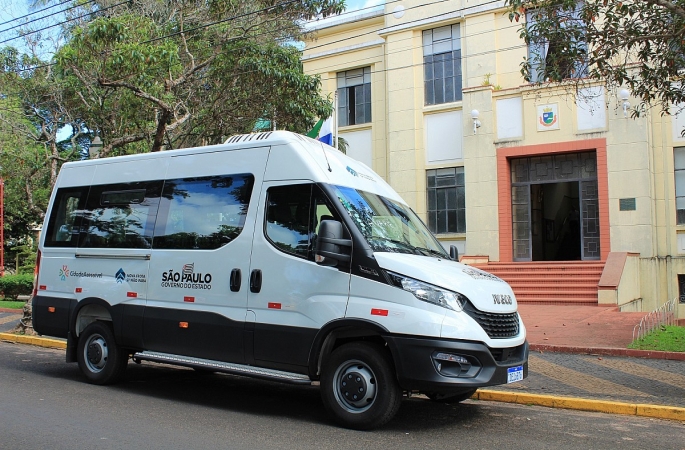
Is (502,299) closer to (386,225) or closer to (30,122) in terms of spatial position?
(386,225)

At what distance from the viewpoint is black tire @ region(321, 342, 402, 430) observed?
6168mm

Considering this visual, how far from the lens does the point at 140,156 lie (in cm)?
857

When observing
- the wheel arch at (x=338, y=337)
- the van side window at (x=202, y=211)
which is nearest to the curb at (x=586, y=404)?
the wheel arch at (x=338, y=337)

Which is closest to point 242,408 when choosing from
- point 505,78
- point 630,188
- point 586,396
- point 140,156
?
point 140,156

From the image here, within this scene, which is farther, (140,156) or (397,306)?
(140,156)

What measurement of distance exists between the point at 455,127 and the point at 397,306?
16374 millimetres

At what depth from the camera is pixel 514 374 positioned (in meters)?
6.43

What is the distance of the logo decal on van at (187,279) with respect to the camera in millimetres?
7477

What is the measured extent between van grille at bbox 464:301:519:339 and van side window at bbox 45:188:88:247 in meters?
5.68

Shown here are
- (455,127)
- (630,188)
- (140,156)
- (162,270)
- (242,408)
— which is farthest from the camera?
(455,127)

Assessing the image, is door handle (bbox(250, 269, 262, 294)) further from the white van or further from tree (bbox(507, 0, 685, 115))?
tree (bbox(507, 0, 685, 115))

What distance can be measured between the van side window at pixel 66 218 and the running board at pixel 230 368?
2.13 metres

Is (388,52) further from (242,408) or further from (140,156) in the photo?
(242,408)

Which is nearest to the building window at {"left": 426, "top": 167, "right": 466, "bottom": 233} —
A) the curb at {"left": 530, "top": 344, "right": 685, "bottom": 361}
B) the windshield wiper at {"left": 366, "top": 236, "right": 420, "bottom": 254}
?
the curb at {"left": 530, "top": 344, "right": 685, "bottom": 361}
